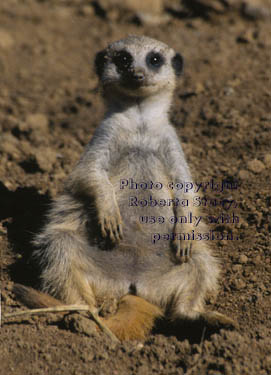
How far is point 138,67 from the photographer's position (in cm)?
320

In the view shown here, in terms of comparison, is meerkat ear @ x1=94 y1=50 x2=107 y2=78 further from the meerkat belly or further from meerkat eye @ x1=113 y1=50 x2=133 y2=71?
the meerkat belly

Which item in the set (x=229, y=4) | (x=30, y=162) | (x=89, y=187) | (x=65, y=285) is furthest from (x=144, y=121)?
(x=229, y=4)

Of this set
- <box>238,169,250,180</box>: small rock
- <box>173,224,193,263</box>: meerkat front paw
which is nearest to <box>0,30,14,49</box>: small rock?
<box>238,169,250,180</box>: small rock

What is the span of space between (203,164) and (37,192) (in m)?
1.29

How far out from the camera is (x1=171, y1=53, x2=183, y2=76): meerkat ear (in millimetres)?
3506

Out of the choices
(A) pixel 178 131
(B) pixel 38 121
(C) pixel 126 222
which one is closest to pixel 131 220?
(C) pixel 126 222

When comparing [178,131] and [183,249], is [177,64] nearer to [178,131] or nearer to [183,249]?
[178,131]

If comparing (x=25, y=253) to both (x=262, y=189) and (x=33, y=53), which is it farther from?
(x=33, y=53)

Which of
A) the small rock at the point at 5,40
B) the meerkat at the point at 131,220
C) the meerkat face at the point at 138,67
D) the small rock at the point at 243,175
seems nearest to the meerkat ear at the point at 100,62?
the meerkat face at the point at 138,67

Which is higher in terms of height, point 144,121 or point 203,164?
point 144,121

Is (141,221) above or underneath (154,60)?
underneath

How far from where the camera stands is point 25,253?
335cm

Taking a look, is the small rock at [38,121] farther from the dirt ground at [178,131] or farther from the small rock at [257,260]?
the small rock at [257,260]

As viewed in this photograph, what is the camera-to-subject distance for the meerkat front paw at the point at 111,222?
2939 mm
